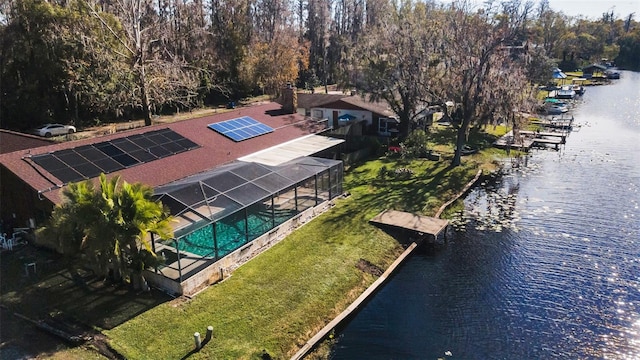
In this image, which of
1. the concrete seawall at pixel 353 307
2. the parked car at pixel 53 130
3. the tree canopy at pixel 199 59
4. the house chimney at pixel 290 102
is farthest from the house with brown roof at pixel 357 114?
the parked car at pixel 53 130

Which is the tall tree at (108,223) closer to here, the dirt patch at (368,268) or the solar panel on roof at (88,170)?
the solar panel on roof at (88,170)

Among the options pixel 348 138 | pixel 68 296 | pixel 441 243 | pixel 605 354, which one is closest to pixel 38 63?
pixel 348 138

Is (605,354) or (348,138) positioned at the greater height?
(348,138)

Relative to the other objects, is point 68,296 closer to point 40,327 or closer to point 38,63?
point 40,327

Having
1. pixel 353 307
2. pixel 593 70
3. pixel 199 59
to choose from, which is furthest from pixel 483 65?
pixel 593 70

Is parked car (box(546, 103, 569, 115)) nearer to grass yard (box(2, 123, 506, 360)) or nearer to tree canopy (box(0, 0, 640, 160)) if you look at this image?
tree canopy (box(0, 0, 640, 160))
